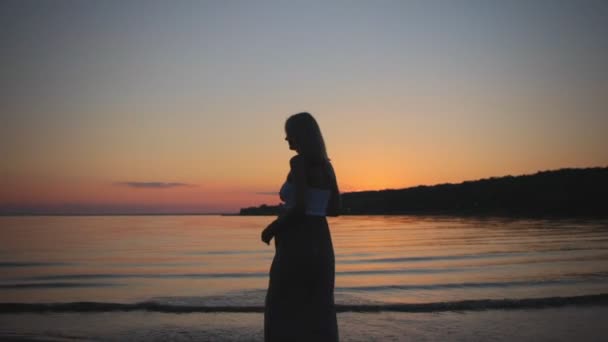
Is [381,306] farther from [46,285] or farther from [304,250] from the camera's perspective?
[46,285]

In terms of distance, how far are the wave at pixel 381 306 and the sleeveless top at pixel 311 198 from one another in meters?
5.15

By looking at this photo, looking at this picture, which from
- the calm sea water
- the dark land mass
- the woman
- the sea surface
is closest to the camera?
the woman

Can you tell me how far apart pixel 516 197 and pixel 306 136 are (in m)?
76.7

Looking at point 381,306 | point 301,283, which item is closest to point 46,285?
point 381,306

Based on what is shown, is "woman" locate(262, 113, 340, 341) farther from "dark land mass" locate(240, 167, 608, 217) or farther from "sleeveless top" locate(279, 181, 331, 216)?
"dark land mass" locate(240, 167, 608, 217)

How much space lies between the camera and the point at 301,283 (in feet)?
12.4

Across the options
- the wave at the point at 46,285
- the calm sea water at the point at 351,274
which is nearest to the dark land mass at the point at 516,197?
the calm sea water at the point at 351,274

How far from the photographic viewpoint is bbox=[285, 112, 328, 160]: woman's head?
369cm

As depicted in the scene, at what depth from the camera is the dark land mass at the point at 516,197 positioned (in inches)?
2458

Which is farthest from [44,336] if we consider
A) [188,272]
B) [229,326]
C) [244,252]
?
[244,252]

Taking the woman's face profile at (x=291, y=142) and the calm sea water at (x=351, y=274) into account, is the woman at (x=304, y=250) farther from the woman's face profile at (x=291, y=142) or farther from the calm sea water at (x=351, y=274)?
the calm sea water at (x=351, y=274)

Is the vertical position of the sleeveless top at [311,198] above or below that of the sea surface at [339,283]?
above

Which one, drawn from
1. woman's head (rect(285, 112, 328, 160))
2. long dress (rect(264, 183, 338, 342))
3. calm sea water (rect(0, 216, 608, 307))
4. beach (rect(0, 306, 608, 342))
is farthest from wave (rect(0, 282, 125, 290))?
woman's head (rect(285, 112, 328, 160))

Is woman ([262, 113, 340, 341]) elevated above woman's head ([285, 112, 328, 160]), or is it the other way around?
woman's head ([285, 112, 328, 160])
